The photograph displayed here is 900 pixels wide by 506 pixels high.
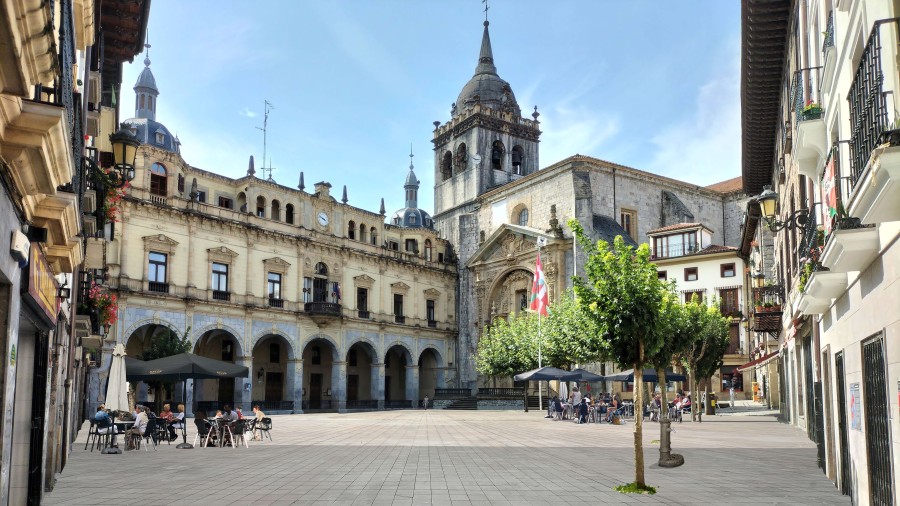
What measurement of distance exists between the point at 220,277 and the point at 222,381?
21.9 feet

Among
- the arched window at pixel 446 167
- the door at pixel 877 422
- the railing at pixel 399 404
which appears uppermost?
the arched window at pixel 446 167

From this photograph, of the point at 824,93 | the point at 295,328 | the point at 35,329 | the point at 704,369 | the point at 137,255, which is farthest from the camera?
the point at 295,328

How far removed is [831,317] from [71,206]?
10105 millimetres

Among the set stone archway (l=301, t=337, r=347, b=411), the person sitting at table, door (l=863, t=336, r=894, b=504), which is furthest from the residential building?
stone archway (l=301, t=337, r=347, b=411)

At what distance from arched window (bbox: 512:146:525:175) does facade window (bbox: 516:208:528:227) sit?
967 centimetres

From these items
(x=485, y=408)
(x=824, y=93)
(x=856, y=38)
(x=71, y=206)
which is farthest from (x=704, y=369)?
(x=71, y=206)

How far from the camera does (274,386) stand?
168 ft

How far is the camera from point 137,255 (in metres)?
40.6

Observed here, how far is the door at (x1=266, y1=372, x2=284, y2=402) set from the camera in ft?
165

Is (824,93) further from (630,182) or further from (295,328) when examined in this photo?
(630,182)

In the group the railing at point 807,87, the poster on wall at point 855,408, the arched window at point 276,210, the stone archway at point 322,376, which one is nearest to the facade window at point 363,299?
the stone archway at point 322,376

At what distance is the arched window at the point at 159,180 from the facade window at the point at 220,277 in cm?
495

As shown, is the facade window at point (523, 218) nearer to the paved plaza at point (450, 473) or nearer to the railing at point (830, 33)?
the paved plaza at point (450, 473)

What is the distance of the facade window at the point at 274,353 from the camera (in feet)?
168
